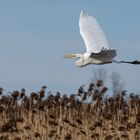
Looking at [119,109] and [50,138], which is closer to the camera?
[50,138]

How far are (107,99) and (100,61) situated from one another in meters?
1.34

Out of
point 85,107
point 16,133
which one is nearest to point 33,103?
point 85,107

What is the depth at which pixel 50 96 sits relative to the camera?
909 centimetres

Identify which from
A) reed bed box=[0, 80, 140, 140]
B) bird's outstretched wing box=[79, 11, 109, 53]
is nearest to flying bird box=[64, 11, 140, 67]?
bird's outstretched wing box=[79, 11, 109, 53]

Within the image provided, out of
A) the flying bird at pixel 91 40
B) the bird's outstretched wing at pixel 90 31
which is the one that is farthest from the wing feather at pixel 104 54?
the bird's outstretched wing at pixel 90 31

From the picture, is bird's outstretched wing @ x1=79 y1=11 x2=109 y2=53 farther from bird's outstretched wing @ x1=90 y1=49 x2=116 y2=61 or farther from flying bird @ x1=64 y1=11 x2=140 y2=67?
bird's outstretched wing @ x1=90 y1=49 x2=116 y2=61

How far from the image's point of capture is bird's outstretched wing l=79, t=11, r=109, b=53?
10.3m

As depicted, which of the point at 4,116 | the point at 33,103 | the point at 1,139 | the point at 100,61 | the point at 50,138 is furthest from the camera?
the point at 100,61

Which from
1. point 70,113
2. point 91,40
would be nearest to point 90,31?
point 91,40

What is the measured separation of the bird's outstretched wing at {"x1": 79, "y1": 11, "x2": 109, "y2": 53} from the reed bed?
140cm

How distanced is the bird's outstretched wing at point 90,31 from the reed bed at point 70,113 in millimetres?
1403

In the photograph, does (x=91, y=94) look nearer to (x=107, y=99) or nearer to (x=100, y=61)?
(x=107, y=99)

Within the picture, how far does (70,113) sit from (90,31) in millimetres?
2518

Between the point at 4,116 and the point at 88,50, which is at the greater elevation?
the point at 88,50
